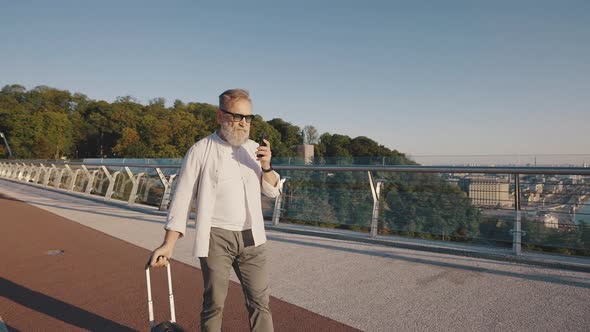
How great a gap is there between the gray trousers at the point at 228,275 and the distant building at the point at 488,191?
4.94 m

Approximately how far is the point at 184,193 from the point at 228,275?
61 centimetres

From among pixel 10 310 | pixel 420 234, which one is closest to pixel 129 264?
pixel 10 310

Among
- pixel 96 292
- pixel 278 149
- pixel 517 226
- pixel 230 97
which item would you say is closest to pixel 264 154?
pixel 230 97

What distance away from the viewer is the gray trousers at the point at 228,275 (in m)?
2.60

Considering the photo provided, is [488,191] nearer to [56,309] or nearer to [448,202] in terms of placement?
[448,202]

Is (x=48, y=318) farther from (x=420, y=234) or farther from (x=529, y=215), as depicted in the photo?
(x=529, y=215)

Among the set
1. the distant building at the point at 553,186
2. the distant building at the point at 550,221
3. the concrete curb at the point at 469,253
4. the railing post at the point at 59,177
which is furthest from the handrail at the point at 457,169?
the railing post at the point at 59,177

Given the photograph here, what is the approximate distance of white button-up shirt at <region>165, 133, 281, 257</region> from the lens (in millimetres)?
2611

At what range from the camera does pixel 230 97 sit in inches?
108

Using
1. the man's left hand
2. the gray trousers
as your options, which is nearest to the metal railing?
the gray trousers

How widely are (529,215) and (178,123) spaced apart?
229 feet

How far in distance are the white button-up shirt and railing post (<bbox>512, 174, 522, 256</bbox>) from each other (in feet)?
Result: 14.9

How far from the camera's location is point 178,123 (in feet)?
233

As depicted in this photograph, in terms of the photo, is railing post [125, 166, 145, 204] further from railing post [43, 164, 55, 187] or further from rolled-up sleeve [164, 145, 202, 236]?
railing post [43, 164, 55, 187]
